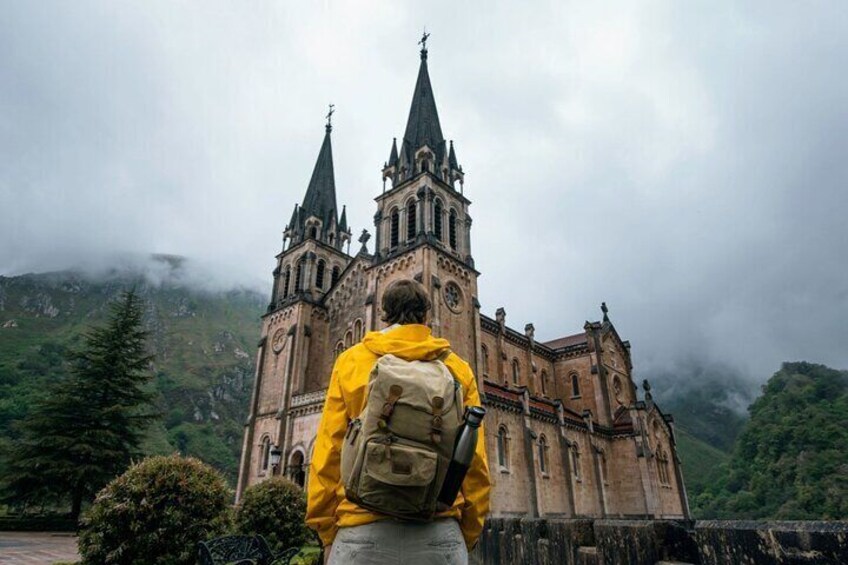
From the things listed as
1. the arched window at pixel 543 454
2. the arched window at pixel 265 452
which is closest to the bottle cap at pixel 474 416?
the arched window at pixel 543 454

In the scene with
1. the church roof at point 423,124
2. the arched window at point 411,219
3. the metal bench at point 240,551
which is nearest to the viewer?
the metal bench at point 240,551

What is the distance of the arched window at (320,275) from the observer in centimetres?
3287

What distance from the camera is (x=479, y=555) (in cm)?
788

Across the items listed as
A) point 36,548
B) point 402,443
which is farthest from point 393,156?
point 402,443

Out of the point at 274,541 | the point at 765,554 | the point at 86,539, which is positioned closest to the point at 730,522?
the point at 765,554

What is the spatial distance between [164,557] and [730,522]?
915 centimetres

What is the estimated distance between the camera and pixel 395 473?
218 cm

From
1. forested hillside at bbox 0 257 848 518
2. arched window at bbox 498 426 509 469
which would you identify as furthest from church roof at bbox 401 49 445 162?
forested hillside at bbox 0 257 848 518

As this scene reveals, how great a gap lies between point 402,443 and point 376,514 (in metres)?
0.43

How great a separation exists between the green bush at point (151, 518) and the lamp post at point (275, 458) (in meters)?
15.2

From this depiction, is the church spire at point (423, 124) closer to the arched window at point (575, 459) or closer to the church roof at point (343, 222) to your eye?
the church roof at point (343, 222)

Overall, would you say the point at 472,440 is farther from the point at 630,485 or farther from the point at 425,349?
the point at 630,485

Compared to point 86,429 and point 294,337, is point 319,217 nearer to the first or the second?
point 294,337

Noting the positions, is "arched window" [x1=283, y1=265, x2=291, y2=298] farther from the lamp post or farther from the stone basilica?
the lamp post
